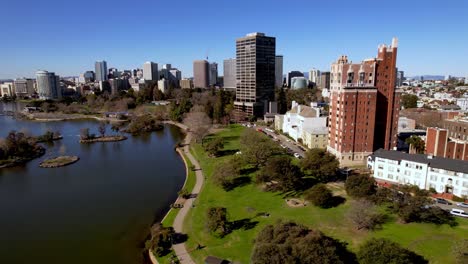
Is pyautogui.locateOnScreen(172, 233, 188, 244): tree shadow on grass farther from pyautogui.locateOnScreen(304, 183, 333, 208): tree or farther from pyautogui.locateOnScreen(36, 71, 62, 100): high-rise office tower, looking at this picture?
pyautogui.locateOnScreen(36, 71, 62, 100): high-rise office tower

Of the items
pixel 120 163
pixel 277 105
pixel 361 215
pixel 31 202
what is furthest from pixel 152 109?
pixel 361 215

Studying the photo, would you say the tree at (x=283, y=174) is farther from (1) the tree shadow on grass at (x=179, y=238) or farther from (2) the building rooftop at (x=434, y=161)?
(1) the tree shadow on grass at (x=179, y=238)

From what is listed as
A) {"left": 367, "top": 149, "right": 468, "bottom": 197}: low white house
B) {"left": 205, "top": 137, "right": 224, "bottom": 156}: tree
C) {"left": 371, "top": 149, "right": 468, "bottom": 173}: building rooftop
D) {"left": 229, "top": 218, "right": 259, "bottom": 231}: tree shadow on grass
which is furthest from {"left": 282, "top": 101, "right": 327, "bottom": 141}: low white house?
{"left": 229, "top": 218, "right": 259, "bottom": 231}: tree shadow on grass

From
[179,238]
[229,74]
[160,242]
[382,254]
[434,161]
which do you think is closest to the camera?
[382,254]

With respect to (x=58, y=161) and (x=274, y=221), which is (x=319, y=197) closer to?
(x=274, y=221)

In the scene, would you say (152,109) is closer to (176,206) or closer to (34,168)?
(34,168)

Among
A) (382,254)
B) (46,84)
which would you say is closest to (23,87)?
(46,84)

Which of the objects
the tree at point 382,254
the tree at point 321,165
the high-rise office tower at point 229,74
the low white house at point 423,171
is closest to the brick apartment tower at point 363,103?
the low white house at point 423,171
